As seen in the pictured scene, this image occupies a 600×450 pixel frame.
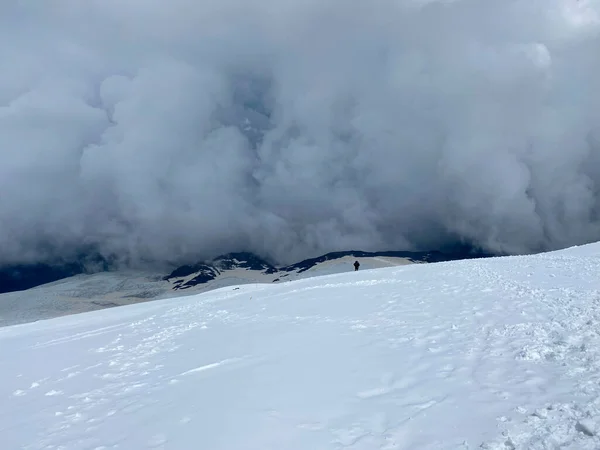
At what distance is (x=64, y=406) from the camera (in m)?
13.7

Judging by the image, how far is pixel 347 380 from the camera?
11.6 meters

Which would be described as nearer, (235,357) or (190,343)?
(235,357)

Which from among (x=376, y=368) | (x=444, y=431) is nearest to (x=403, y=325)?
(x=376, y=368)

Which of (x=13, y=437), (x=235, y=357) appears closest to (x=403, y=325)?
(x=235, y=357)

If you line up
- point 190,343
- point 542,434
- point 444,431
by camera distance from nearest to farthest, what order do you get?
point 542,434 < point 444,431 < point 190,343

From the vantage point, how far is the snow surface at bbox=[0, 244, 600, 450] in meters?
8.58

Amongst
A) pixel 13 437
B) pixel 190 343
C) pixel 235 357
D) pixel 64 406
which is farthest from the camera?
pixel 190 343

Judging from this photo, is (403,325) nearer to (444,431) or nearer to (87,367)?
(444,431)

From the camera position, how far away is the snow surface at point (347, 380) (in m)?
8.58

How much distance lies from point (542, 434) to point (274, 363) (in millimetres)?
8182

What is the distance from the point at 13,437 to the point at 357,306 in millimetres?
14042

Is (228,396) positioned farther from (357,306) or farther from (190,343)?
(357,306)

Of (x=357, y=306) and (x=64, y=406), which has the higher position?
(x=357, y=306)

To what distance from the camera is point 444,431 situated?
8.26m
